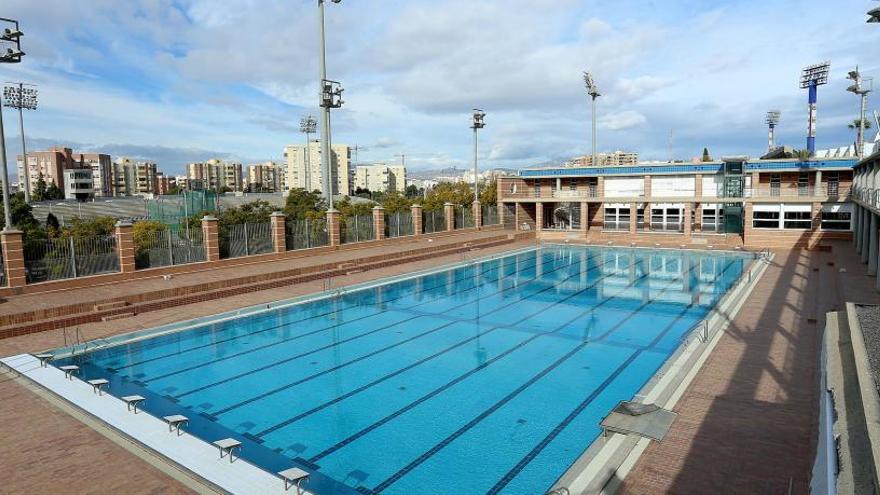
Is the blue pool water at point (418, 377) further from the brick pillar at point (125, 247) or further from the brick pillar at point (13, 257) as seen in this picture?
the brick pillar at point (13, 257)

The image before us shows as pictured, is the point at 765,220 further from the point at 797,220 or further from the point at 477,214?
the point at 477,214

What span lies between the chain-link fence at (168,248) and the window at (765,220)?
90.3 feet

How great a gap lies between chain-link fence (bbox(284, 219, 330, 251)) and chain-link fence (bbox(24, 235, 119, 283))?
6686 mm

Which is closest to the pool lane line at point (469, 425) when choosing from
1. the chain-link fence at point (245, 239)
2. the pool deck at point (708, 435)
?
the pool deck at point (708, 435)

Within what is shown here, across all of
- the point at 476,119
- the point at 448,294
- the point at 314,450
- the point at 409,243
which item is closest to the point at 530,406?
the point at 314,450

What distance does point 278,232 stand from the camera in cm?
2097

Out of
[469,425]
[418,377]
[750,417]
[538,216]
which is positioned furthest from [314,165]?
[750,417]

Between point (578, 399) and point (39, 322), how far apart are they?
11754 mm

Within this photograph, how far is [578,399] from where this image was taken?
8.88 metres

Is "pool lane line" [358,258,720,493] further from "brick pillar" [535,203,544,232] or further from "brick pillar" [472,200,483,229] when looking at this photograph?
"brick pillar" [535,203,544,232]

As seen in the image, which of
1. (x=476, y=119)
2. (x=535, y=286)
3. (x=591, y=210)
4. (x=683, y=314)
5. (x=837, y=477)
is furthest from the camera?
(x=591, y=210)

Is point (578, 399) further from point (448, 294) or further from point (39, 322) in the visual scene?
point (39, 322)

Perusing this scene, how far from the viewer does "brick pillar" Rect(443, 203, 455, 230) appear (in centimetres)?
3083

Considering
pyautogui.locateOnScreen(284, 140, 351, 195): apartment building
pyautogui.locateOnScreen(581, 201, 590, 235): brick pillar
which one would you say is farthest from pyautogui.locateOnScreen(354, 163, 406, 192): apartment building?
pyautogui.locateOnScreen(581, 201, 590, 235): brick pillar
